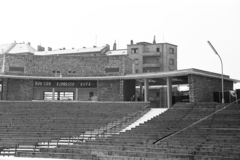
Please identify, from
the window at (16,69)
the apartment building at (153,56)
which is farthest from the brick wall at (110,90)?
the apartment building at (153,56)

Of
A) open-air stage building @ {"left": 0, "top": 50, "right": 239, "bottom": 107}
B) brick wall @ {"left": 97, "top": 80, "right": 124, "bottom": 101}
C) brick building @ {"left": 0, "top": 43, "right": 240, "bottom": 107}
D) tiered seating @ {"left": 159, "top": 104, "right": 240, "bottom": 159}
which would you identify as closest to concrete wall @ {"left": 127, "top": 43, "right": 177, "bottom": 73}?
brick building @ {"left": 0, "top": 43, "right": 240, "bottom": 107}

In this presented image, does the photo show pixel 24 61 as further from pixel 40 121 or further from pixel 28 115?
pixel 40 121

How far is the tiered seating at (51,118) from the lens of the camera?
1816cm

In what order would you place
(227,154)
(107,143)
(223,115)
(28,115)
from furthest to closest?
(28,115) → (223,115) → (107,143) → (227,154)

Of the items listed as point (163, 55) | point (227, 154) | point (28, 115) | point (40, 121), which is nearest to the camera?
point (227, 154)

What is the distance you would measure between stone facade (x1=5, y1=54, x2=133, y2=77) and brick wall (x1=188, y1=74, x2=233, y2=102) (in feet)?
31.3

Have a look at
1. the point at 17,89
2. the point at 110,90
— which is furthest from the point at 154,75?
the point at 17,89

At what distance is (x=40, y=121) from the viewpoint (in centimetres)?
2233

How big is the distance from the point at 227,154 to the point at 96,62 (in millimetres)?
25480

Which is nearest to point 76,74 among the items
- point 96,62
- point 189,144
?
point 96,62

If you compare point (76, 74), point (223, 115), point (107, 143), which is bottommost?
point (107, 143)

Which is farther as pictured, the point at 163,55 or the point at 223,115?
the point at 163,55

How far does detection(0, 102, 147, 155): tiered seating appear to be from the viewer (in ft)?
59.6

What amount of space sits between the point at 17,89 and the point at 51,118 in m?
12.6
